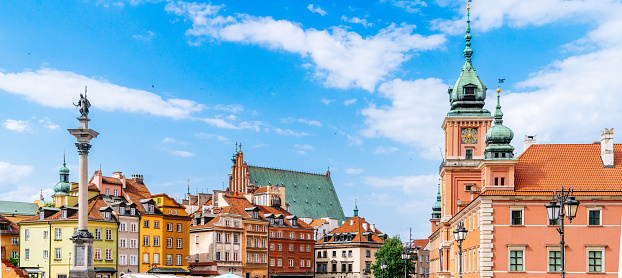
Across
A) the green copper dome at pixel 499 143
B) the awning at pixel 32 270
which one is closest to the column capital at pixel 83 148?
the green copper dome at pixel 499 143

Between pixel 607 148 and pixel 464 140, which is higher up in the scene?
pixel 464 140

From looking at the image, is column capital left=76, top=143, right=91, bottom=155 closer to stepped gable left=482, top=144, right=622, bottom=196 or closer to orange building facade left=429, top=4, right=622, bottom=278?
orange building facade left=429, top=4, right=622, bottom=278

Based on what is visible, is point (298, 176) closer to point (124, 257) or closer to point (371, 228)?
point (371, 228)

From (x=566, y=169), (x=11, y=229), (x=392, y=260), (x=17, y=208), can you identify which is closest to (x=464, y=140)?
(x=566, y=169)

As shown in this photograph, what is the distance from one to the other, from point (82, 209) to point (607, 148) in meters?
36.2

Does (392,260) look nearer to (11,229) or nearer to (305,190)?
(305,190)

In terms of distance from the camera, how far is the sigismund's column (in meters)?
47.7

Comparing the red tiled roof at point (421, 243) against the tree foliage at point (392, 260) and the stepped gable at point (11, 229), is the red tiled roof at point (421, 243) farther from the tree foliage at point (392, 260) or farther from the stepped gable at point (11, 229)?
the stepped gable at point (11, 229)

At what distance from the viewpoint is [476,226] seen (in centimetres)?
5225

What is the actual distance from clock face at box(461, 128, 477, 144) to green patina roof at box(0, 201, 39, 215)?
257ft

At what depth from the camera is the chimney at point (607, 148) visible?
5053 cm

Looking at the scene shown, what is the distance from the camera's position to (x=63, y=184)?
9494 cm

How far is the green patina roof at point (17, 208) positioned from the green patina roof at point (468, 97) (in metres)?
77.4

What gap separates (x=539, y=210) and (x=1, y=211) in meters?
96.0
